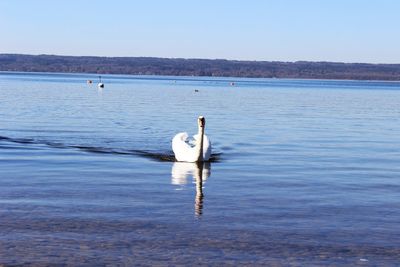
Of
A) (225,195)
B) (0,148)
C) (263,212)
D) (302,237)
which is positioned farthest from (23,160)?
(302,237)

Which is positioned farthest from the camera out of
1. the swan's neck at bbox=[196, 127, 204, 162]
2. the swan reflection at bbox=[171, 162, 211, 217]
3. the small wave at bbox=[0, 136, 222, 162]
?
the small wave at bbox=[0, 136, 222, 162]

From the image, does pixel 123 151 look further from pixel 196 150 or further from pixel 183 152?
pixel 196 150

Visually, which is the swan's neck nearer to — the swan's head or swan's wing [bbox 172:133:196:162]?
swan's wing [bbox 172:133:196:162]

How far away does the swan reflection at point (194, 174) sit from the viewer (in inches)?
733

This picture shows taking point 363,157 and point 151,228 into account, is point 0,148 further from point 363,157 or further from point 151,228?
point 151,228

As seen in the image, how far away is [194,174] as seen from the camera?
22.5 m

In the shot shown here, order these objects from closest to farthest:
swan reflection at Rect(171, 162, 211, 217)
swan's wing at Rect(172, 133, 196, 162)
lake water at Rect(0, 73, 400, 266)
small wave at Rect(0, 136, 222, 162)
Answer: lake water at Rect(0, 73, 400, 266), swan reflection at Rect(171, 162, 211, 217), swan's wing at Rect(172, 133, 196, 162), small wave at Rect(0, 136, 222, 162)

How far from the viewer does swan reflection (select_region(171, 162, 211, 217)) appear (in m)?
18.6

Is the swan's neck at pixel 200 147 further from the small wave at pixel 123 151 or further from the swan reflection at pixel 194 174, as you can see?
the small wave at pixel 123 151

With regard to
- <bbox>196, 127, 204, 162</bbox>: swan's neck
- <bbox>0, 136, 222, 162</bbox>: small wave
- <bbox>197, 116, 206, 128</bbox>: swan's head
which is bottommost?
<bbox>0, 136, 222, 162</bbox>: small wave

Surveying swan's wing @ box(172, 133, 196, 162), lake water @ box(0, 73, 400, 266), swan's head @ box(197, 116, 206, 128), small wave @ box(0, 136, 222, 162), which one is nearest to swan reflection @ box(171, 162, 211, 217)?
lake water @ box(0, 73, 400, 266)

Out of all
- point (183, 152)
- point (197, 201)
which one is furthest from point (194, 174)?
point (197, 201)

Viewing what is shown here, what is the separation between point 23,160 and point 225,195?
329 inches

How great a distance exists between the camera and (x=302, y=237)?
44.6 feet
